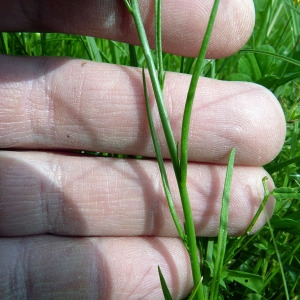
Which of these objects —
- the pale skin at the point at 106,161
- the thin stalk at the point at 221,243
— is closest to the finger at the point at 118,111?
the pale skin at the point at 106,161

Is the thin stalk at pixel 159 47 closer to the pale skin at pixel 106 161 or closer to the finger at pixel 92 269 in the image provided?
the pale skin at pixel 106 161

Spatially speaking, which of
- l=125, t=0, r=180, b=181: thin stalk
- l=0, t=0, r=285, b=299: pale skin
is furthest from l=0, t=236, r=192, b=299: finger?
l=125, t=0, r=180, b=181: thin stalk

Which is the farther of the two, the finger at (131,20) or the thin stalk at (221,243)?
the finger at (131,20)

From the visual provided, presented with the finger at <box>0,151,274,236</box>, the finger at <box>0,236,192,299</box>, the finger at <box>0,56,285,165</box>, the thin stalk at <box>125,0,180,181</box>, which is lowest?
the finger at <box>0,236,192,299</box>

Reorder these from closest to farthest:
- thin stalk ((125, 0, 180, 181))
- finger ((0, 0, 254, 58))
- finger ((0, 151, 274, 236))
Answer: thin stalk ((125, 0, 180, 181))
finger ((0, 0, 254, 58))
finger ((0, 151, 274, 236))

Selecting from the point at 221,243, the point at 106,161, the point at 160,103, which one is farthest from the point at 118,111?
the point at 221,243

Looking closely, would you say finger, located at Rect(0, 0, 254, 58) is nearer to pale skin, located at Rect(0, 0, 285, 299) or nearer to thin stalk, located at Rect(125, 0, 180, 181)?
pale skin, located at Rect(0, 0, 285, 299)

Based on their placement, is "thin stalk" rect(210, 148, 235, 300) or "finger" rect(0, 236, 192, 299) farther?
"finger" rect(0, 236, 192, 299)

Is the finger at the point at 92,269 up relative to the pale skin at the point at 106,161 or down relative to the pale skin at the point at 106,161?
down

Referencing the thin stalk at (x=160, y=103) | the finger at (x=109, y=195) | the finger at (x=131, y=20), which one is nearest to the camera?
the thin stalk at (x=160, y=103)
